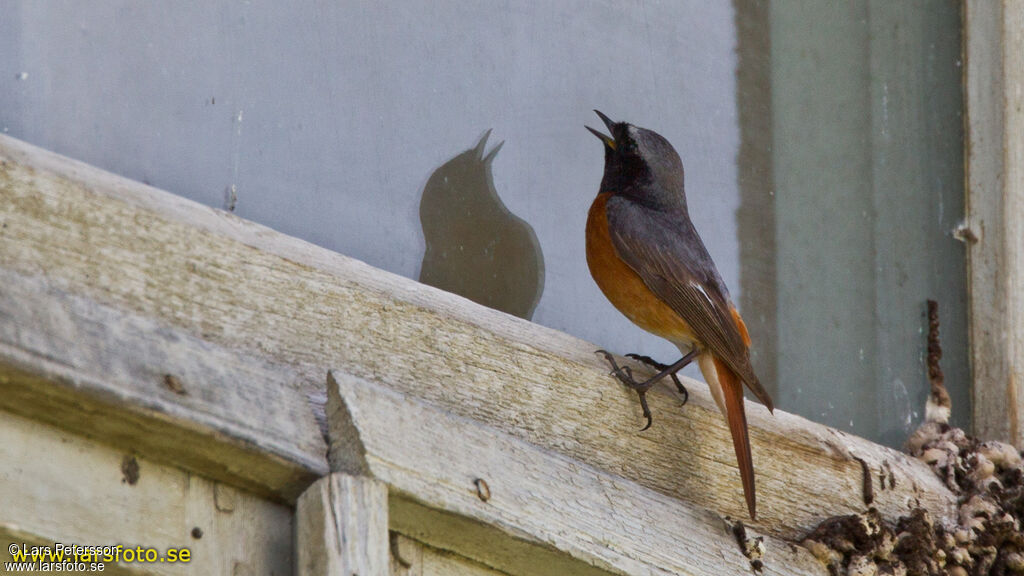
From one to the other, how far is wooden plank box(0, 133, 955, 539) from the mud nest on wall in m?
0.07

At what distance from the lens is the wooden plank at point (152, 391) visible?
1.89 meters

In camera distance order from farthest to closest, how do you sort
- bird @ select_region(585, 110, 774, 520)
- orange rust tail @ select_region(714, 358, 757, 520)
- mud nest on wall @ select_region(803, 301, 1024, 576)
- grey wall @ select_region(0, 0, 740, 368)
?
1. bird @ select_region(585, 110, 774, 520)
2. mud nest on wall @ select_region(803, 301, 1024, 576)
3. orange rust tail @ select_region(714, 358, 757, 520)
4. grey wall @ select_region(0, 0, 740, 368)

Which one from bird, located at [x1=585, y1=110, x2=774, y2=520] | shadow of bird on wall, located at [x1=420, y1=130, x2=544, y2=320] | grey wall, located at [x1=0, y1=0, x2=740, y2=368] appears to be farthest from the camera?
bird, located at [x1=585, y1=110, x2=774, y2=520]

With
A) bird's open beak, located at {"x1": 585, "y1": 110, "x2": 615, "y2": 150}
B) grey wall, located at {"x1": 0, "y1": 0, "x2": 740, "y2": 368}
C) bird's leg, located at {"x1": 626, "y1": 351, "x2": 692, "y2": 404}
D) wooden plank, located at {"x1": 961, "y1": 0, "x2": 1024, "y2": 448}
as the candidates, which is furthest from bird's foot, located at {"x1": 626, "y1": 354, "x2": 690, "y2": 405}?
wooden plank, located at {"x1": 961, "y1": 0, "x2": 1024, "y2": 448}

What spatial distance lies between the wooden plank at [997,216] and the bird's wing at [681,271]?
0.76 metres

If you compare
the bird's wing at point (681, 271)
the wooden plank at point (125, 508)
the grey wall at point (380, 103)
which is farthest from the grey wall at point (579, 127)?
the wooden plank at point (125, 508)

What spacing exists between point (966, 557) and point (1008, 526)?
0.54ft

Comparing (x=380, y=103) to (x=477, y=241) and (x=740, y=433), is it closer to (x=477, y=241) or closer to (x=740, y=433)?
(x=477, y=241)

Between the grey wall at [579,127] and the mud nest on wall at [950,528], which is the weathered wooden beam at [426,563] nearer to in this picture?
the grey wall at [579,127]

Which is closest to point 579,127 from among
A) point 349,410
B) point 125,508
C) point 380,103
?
point 380,103

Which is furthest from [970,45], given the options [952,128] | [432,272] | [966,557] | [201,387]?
[201,387]

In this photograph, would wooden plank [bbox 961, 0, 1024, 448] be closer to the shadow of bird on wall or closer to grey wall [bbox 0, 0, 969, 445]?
grey wall [bbox 0, 0, 969, 445]

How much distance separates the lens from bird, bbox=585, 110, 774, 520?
3.15 metres

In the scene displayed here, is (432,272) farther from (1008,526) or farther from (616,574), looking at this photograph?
(1008,526)
